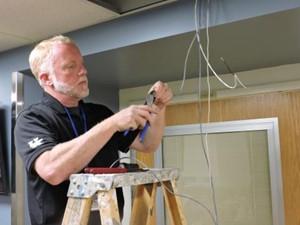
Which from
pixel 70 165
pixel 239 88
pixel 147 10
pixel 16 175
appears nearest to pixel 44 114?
pixel 70 165

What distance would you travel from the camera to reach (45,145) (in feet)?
3.56

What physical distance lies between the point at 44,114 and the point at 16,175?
965mm

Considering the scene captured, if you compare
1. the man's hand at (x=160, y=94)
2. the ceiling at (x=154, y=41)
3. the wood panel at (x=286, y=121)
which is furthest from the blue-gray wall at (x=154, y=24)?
the wood panel at (x=286, y=121)

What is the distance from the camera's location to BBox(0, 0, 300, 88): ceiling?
1433mm

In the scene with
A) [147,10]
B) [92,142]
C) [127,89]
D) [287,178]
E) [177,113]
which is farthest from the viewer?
[127,89]

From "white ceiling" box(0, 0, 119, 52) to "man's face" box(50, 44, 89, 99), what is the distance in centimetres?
26

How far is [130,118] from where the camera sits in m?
1.03

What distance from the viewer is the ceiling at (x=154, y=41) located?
1433 mm

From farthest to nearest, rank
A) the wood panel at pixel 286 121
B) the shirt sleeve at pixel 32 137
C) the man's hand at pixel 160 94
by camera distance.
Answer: the wood panel at pixel 286 121 < the man's hand at pixel 160 94 < the shirt sleeve at pixel 32 137

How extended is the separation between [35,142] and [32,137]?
0.12 ft

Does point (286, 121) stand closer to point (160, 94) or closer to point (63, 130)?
point (160, 94)

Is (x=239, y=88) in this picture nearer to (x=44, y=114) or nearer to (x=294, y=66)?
(x=294, y=66)

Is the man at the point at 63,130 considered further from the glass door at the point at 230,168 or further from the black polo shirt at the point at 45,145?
the glass door at the point at 230,168

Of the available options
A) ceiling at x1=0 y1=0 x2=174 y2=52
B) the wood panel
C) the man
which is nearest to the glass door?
the wood panel
